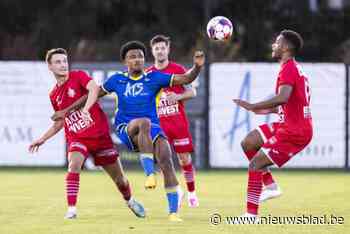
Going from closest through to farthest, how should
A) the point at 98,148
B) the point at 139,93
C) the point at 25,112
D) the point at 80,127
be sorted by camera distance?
1. the point at 139,93
2. the point at 80,127
3. the point at 98,148
4. the point at 25,112

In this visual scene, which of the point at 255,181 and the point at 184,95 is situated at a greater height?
the point at 184,95

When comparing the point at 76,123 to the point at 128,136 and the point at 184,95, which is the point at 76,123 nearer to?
the point at 128,136

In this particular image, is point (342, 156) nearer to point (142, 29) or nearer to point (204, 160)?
point (204, 160)

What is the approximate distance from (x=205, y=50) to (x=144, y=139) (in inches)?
761

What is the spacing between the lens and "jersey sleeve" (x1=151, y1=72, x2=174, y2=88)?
14.1m

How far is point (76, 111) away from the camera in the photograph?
14.5 m

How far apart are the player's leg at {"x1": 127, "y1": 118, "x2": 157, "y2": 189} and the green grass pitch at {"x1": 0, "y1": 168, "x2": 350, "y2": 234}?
0.65 metres

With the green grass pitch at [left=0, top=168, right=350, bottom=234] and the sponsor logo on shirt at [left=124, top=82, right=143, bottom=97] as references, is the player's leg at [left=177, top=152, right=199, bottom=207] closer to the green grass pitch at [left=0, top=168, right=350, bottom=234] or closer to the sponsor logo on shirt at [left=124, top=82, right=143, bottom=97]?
the green grass pitch at [left=0, top=168, right=350, bottom=234]

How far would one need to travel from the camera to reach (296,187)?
20.4 meters

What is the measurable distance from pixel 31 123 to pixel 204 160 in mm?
3732

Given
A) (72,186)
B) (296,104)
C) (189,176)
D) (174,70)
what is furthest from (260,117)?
(296,104)

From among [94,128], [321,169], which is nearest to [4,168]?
[321,169]

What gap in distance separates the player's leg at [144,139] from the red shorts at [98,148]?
2.12 feet

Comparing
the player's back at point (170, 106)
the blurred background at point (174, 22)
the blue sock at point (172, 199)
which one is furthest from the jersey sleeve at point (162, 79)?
the blurred background at point (174, 22)
